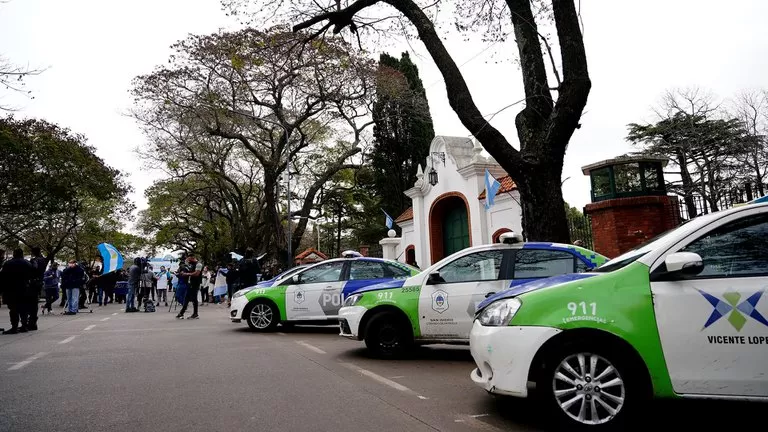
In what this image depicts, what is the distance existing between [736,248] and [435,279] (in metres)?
3.95

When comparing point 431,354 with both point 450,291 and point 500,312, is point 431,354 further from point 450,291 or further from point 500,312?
point 500,312

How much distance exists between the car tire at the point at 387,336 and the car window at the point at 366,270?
3.17 m

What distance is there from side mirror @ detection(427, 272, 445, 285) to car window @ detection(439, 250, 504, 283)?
97 mm

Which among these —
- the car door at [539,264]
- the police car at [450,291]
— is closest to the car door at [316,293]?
the police car at [450,291]

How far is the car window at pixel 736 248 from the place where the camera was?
13.5ft

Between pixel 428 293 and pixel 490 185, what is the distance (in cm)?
1162

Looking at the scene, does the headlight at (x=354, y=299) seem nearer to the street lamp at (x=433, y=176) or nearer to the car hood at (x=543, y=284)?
the car hood at (x=543, y=284)

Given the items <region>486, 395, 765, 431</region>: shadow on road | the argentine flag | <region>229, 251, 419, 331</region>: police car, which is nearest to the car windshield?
<region>486, 395, 765, 431</region>: shadow on road

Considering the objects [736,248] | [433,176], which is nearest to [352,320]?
[736,248]

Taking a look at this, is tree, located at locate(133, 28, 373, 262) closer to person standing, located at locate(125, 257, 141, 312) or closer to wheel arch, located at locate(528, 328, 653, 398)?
person standing, located at locate(125, 257, 141, 312)

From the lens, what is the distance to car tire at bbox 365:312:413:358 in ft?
25.7

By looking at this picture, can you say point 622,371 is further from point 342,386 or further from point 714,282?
point 342,386

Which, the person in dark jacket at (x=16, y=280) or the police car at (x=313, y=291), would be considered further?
the person in dark jacket at (x=16, y=280)

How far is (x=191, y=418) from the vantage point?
4.78m
